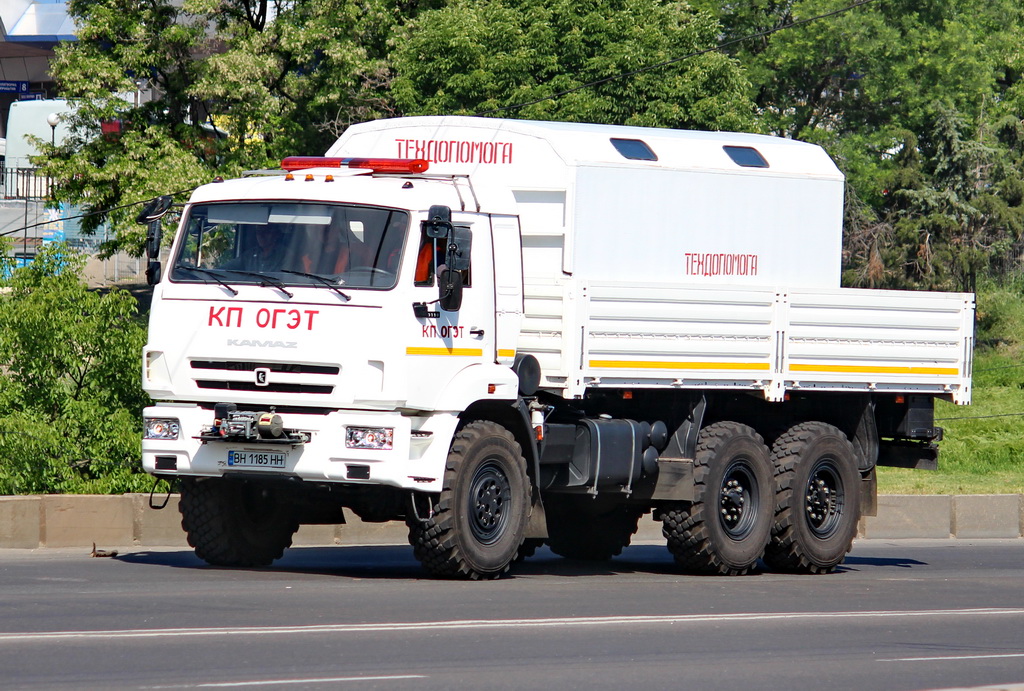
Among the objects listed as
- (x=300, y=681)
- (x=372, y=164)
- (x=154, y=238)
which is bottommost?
(x=300, y=681)

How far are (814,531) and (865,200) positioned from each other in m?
34.9

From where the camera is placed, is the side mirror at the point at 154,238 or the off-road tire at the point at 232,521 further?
the off-road tire at the point at 232,521

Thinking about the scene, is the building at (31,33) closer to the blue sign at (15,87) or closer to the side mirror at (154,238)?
the blue sign at (15,87)

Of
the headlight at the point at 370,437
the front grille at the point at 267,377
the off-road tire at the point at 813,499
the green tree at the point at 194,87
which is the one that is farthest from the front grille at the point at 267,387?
the green tree at the point at 194,87

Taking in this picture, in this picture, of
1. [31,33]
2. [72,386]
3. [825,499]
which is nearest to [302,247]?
[72,386]

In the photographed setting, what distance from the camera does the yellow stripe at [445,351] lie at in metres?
11.3

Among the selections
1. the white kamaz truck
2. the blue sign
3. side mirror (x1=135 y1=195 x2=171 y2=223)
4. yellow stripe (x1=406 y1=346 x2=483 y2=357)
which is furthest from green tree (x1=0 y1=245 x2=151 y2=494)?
the blue sign

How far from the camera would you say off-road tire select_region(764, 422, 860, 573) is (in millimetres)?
14391

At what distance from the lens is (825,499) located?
14898mm

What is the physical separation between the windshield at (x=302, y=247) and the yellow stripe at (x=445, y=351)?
506 millimetres

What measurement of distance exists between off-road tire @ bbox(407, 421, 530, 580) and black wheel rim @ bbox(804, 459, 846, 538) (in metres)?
3.79

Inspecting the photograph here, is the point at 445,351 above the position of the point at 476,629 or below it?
above

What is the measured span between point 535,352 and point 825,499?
12.4 ft

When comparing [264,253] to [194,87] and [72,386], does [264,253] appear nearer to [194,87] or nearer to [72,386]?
[72,386]
